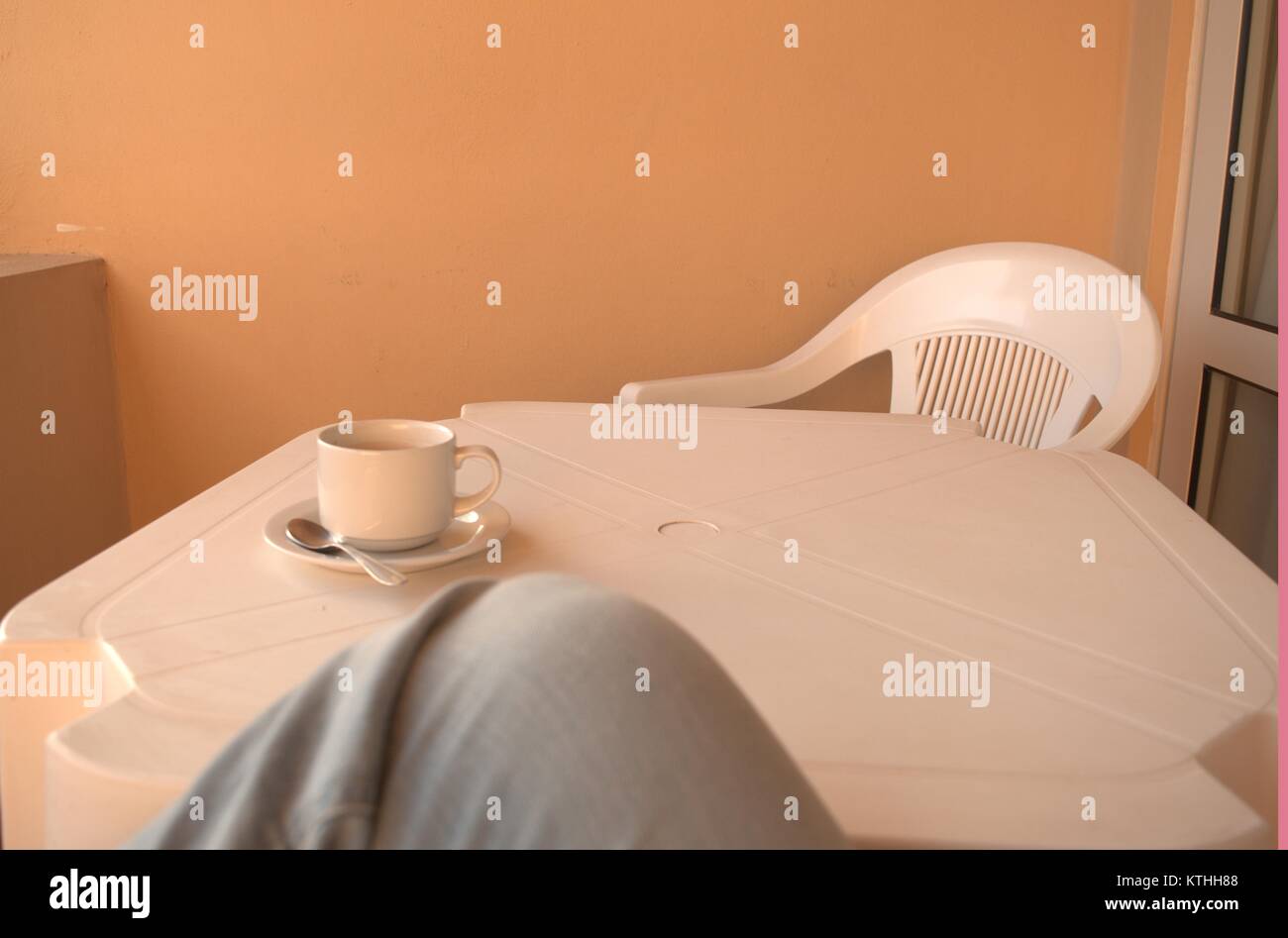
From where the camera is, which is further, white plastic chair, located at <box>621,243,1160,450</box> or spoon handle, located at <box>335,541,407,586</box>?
white plastic chair, located at <box>621,243,1160,450</box>

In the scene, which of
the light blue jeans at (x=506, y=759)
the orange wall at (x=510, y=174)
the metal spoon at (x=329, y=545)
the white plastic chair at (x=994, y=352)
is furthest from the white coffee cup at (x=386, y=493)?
the orange wall at (x=510, y=174)

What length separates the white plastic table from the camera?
0.58 meters

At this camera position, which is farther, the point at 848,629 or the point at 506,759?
the point at 848,629

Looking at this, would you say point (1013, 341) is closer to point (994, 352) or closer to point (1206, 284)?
point (994, 352)

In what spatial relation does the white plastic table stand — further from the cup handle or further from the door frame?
the door frame

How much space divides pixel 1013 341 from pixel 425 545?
1164mm

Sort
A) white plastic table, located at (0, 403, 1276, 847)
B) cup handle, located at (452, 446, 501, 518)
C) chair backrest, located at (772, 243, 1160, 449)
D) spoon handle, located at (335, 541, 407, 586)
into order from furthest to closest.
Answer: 1. chair backrest, located at (772, 243, 1160, 449)
2. cup handle, located at (452, 446, 501, 518)
3. spoon handle, located at (335, 541, 407, 586)
4. white plastic table, located at (0, 403, 1276, 847)

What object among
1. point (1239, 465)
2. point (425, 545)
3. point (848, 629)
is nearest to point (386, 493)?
point (425, 545)

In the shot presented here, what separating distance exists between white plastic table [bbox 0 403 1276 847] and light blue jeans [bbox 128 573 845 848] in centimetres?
13

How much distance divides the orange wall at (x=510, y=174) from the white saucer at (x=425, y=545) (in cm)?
120

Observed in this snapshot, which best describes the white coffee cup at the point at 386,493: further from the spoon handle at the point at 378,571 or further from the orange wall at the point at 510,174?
the orange wall at the point at 510,174

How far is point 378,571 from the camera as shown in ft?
2.61

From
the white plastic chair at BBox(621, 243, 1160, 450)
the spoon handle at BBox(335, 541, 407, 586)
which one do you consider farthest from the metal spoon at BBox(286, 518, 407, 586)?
the white plastic chair at BBox(621, 243, 1160, 450)
